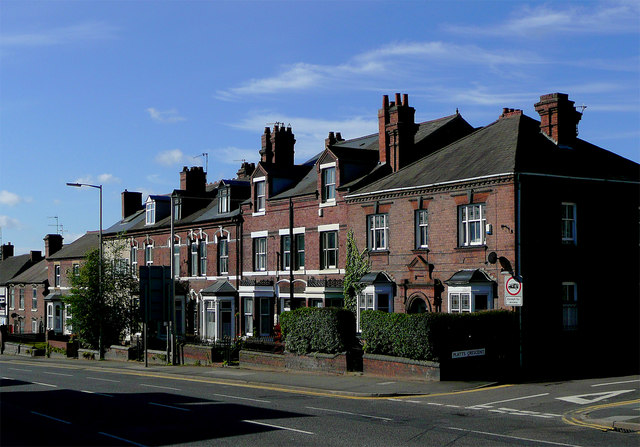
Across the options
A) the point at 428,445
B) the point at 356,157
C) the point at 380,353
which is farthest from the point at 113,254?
the point at 428,445

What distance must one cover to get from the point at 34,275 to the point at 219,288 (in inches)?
1526

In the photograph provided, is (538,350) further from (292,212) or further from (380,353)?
(292,212)

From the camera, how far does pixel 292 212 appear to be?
141ft

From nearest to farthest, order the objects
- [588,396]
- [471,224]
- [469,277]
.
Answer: [588,396]
[469,277]
[471,224]

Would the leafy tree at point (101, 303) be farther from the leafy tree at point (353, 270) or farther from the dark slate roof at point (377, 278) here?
the dark slate roof at point (377, 278)

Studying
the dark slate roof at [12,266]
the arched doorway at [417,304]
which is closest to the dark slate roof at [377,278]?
the arched doorway at [417,304]

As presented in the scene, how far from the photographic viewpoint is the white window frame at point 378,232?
37094mm

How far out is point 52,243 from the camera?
7781 cm

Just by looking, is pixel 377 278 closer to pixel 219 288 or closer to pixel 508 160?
pixel 508 160

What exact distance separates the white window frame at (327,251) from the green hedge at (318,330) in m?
6.64

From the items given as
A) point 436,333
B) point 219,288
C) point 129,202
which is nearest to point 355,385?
point 436,333

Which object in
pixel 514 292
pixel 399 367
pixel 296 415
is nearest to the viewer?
pixel 296 415

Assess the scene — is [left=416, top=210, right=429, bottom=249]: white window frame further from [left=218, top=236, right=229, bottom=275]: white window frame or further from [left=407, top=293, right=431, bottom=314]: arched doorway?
[left=218, top=236, right=229, bottom=275]: white window frame

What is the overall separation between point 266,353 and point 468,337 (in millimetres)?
11301
